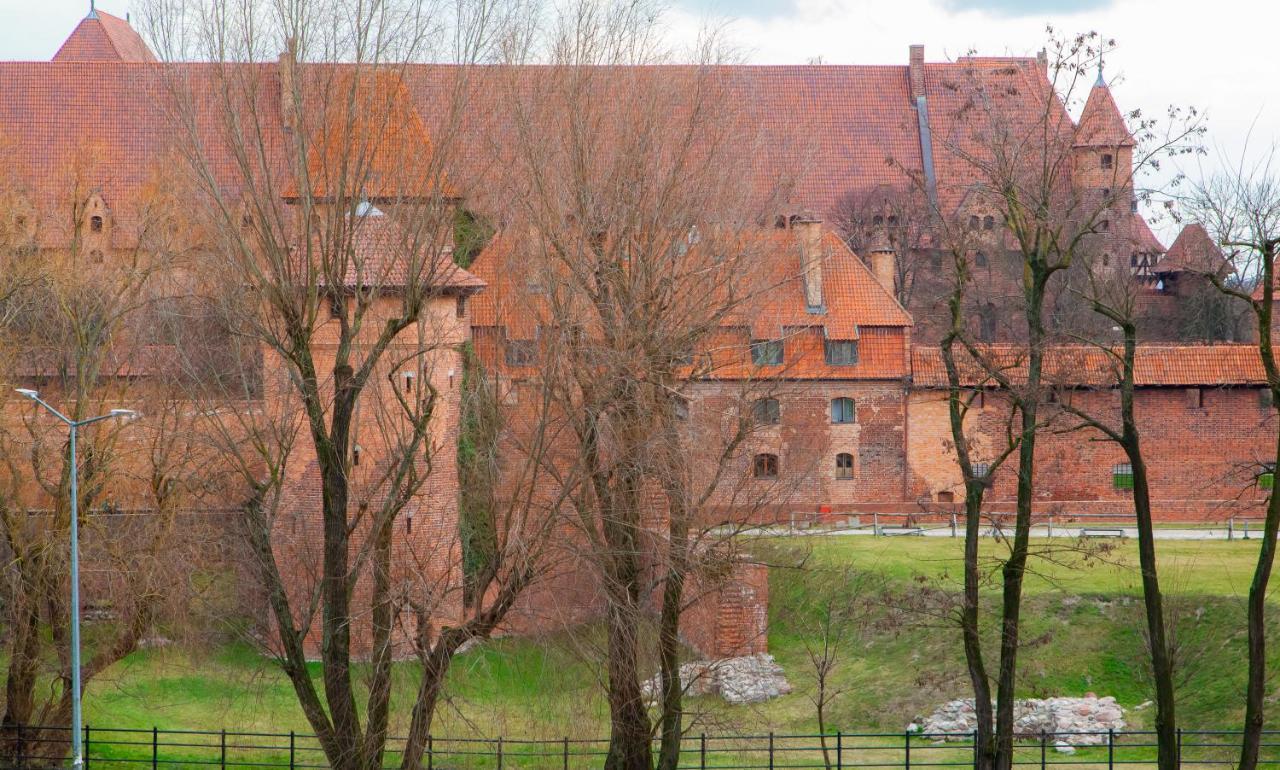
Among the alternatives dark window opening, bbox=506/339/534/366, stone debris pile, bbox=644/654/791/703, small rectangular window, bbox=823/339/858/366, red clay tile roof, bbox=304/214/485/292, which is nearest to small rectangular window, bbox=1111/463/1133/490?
small rectangular window, bbox=823/339/858/366

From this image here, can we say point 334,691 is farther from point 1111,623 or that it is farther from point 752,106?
point 1111,623

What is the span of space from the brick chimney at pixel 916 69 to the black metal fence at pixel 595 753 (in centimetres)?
3449

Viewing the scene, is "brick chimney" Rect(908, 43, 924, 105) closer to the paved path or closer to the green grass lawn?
the paved path

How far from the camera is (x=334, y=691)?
15.0 metres

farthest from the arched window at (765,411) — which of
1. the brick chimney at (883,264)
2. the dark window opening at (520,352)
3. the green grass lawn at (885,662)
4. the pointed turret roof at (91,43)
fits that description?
the pointed turret roof at (91,43)

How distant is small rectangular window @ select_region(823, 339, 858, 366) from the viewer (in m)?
39.4

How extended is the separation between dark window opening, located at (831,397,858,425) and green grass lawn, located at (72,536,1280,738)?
12162 millimetres

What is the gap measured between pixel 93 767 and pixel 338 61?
440 inches

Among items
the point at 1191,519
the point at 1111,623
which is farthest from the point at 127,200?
the point at 1191,519

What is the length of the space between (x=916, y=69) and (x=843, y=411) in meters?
18.0

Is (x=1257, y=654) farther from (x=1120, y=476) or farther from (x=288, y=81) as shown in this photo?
(x=1120, y=476)

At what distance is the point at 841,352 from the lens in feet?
129

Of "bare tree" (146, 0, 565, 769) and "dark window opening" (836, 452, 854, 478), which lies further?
"dark window opening" (836, 452, 854, 478)

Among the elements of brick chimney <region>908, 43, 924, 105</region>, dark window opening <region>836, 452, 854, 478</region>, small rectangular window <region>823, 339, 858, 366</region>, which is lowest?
dark window opening <region>836, 452, 854, 478</region>
